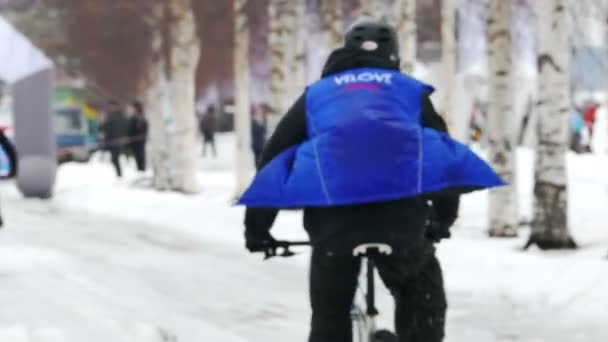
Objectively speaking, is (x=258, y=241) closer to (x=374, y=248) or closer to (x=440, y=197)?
(x=374, y=248)

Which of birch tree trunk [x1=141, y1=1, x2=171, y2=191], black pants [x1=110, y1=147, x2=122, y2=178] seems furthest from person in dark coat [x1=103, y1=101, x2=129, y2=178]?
birch tree trunk [x1=141, y1=1, x2=171, y2=191]

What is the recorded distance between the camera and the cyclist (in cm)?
465

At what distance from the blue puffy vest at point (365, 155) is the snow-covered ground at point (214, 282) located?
2794mm

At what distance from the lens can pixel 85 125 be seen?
4419 cm

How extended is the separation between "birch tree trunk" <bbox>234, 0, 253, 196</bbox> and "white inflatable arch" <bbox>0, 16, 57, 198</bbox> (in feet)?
12.2

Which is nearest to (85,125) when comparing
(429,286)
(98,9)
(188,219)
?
(98,9)

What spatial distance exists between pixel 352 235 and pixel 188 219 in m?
13.6

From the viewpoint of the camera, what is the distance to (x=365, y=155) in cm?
466

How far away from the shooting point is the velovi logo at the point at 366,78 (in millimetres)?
4785

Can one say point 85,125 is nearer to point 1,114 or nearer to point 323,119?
point 1,114

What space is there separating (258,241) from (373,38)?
0.84 metres

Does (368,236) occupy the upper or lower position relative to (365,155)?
lower

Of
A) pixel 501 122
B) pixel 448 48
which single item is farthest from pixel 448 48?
pixel 501 122

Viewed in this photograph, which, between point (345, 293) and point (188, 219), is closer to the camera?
point (345, 293)
